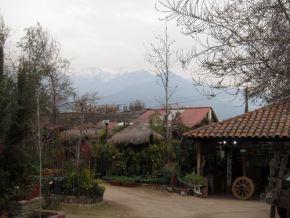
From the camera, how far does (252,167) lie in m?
21.3

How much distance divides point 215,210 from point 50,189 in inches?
197

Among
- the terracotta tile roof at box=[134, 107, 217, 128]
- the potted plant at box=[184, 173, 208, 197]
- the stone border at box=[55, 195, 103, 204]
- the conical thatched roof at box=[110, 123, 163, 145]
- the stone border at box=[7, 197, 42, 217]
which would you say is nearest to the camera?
the stone border at box=[7, 197, 42, 217]

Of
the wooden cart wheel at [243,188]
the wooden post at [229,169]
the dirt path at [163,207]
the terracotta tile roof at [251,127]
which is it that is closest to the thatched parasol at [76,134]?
the dirt path at [163,207]

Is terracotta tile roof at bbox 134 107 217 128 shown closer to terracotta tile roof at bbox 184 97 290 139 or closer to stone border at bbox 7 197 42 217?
terracotta tile roof at bbox 184 97 290 139

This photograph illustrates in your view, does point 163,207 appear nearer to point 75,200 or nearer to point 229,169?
point 75,200

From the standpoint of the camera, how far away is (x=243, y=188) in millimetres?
19844

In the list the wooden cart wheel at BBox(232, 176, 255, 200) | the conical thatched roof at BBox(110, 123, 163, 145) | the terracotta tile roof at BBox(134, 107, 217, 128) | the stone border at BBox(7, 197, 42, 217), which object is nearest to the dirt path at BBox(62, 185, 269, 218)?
the wooden cart wheel at BBox(232, 176, 255, 200)

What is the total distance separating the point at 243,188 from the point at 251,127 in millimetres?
2313

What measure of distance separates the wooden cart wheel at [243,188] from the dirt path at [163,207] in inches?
26.0

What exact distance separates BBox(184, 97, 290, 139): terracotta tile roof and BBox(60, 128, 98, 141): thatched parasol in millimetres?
6437

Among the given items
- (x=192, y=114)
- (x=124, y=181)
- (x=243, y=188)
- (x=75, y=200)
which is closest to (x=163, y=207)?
(x=75, y=200)

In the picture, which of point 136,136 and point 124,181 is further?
point 136,136

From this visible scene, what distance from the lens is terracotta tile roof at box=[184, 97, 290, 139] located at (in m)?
19.0

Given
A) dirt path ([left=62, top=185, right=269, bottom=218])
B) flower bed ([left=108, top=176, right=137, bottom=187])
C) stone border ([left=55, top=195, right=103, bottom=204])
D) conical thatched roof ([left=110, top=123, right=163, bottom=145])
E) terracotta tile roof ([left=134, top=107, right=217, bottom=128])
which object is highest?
terracotta tile roof ([left=134, top=107, right=217, bottom=128])
